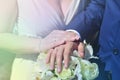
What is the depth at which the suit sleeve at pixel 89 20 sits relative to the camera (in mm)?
1358

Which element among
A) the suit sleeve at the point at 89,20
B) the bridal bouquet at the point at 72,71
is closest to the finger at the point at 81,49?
the bridal bouquet at the point at 72,71

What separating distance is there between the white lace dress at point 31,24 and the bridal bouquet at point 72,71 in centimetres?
17

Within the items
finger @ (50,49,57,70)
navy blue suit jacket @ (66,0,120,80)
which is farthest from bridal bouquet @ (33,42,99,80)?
navy blue suit jacket @ (66,0,120,80)

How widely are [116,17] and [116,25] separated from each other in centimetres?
3

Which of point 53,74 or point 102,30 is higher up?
point 102,30

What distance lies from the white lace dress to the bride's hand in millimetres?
86

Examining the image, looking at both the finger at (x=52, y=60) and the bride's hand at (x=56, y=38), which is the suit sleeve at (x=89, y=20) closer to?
the bride's hand at (x=56, y=38)

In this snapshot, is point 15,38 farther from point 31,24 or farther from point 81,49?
point 81,49

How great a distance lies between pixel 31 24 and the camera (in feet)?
4.42

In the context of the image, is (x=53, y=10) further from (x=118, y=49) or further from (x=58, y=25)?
(x=118, y=49)

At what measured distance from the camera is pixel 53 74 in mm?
1142

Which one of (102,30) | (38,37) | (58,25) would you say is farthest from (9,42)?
(102,30)

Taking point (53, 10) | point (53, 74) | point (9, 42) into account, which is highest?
point (53, 10)

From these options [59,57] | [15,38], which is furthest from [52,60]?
[15,38]
